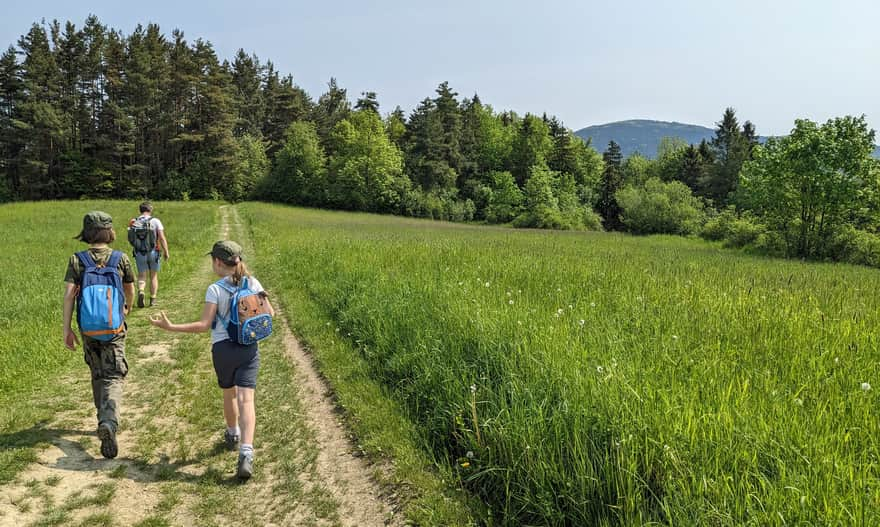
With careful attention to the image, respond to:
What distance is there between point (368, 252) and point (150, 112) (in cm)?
6049

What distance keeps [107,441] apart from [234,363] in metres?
1.36

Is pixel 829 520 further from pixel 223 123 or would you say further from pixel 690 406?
pixel 223 123

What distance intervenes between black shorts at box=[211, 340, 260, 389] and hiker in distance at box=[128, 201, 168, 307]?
21.0 ft

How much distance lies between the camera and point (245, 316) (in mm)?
3881

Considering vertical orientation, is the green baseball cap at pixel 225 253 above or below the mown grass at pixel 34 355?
above

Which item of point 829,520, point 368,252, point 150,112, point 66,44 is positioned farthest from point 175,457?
point 66,44

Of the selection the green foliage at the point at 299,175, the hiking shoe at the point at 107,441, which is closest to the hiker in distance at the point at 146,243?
the hiking shoe at the point at 107,441

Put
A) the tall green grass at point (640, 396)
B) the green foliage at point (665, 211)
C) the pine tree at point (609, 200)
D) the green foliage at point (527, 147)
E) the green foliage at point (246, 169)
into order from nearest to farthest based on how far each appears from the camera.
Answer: the tall green grass at point (640, 396)
the green foliage at point (665, 211)
the green foliage at point (246, 169)
the pine tree at point (609, 200)
the green foliage at point (527, 147)

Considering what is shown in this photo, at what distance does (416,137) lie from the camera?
218 feet

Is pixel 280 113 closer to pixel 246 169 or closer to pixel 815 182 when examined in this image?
pixel 246 169

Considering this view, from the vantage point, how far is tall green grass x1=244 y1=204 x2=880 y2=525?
263 centimetres

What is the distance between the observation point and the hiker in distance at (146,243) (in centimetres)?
925

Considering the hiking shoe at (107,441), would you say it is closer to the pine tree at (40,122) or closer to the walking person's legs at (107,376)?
the walking person's legs at (107,376)

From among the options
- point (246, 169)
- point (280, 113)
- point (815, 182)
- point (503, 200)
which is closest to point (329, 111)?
point (280, 113)
